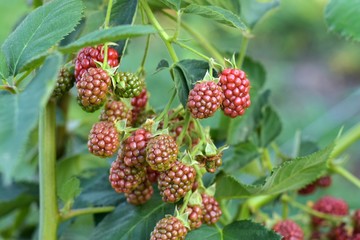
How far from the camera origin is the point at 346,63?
17.3ft

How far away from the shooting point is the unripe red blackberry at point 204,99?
73 centimetres

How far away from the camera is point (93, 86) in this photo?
0.75 m

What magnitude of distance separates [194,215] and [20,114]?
0.32 meters

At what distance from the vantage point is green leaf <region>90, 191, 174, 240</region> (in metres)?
0.89

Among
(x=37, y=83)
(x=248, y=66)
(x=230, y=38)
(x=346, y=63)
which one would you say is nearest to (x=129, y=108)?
(x=37, y=83)

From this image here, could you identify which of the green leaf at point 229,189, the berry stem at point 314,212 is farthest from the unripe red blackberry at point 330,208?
the green leaf at point 229,189

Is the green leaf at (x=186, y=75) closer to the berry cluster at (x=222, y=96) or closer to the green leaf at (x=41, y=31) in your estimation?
the berry cluster at (x=222, y=96)

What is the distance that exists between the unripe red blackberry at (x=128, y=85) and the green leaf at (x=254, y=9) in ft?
1.58

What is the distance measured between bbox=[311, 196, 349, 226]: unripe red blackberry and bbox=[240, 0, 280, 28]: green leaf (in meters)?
0.35

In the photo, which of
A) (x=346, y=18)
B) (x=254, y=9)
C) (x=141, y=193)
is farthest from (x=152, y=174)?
(x=254, y=9)

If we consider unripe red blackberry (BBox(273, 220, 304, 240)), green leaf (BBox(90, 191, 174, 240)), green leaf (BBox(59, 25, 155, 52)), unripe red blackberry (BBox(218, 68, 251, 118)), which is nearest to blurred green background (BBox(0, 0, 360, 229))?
unripe red blackberry (BBox(273, 220, 304, 240))

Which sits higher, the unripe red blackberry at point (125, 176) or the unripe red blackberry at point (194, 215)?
the unripe red blackberry at point (125, 176)

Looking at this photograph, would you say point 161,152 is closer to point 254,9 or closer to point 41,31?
point 41,31

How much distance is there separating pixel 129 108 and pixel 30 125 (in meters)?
0.30
